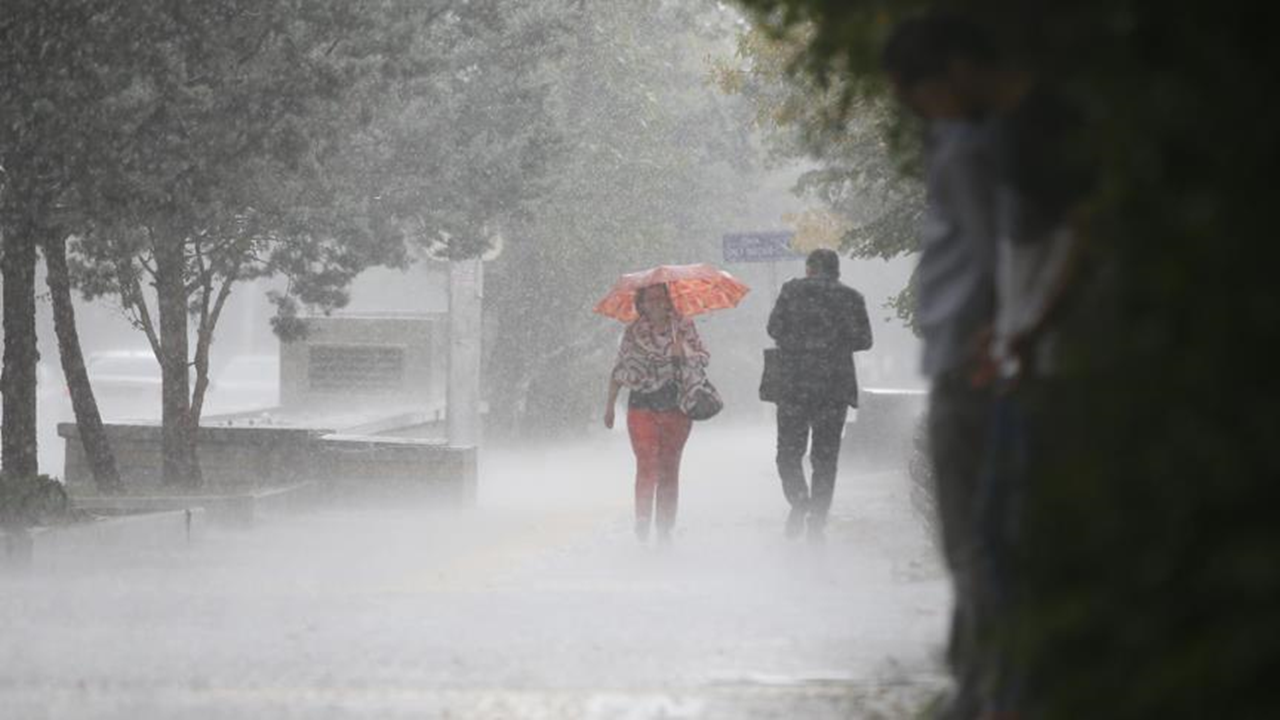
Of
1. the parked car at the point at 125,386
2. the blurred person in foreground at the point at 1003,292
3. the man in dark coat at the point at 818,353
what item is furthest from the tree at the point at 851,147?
the parked car at the point at 125,386

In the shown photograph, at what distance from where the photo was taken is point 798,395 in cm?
1512

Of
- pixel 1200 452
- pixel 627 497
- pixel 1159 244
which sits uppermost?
pixel 1159 244

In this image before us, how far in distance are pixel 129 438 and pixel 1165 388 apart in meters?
21.0

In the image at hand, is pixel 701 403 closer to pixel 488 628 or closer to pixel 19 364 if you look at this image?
pixel 19 364

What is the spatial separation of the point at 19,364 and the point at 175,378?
193 inches

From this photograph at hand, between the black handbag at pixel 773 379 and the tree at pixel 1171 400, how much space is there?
11951 millimetres

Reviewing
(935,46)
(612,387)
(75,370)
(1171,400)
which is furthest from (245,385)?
(1171,400)

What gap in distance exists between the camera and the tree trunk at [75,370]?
17891 millimetres

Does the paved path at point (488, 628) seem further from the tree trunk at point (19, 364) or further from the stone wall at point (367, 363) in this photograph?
the stone wall at point (367, 363)

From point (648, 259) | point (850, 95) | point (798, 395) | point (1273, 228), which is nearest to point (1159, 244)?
point (1273, 228)

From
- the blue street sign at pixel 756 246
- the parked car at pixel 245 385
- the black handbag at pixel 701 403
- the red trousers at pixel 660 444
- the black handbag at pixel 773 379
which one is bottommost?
the parked car at pixel 245 385

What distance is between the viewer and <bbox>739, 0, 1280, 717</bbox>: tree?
2850 millimetres

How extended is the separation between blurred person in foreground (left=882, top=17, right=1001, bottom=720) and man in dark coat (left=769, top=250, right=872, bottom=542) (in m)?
9.51

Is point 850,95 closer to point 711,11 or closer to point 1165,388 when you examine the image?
point 1165,388
